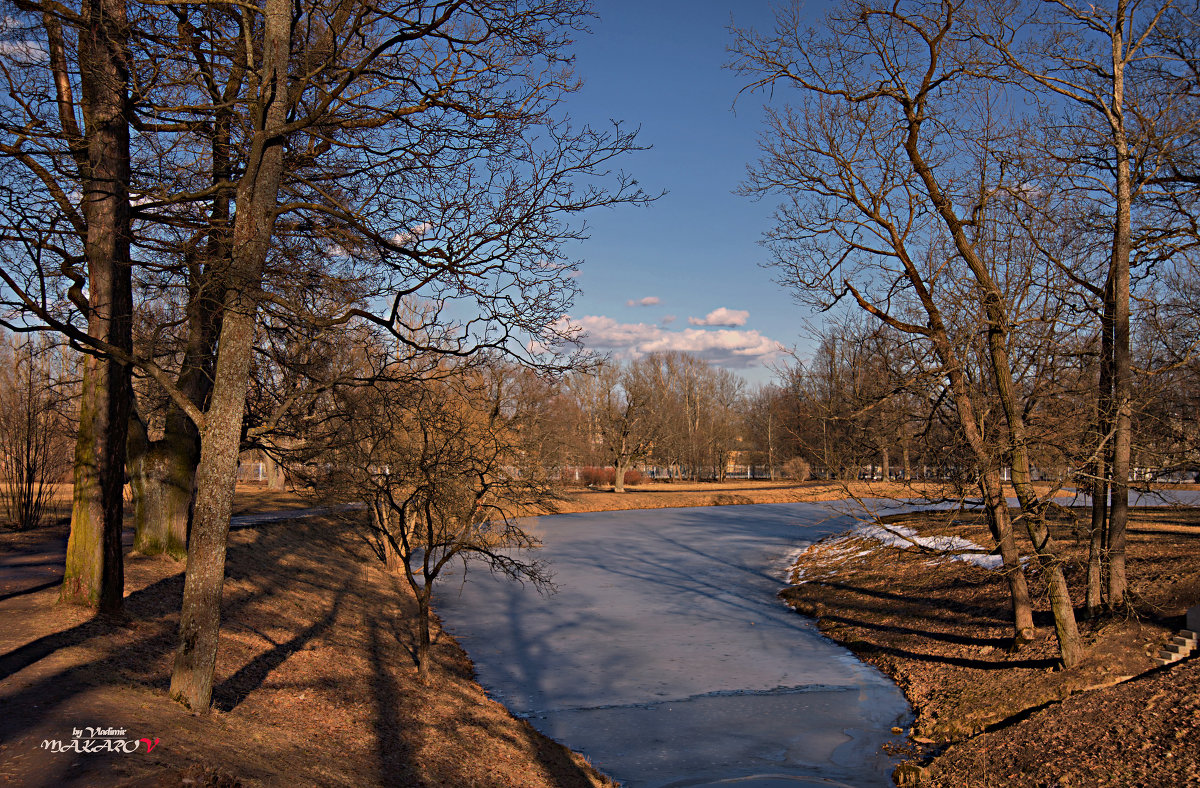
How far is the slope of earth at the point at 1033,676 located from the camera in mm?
7230

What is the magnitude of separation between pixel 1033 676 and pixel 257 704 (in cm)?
994

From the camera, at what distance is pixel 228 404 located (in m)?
6.63

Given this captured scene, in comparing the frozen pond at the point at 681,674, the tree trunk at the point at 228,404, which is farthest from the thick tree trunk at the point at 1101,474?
the tree trunk at the point at 228,404

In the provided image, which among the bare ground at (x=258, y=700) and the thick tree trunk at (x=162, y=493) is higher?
the thick tree trunk at (x=162, y=493)

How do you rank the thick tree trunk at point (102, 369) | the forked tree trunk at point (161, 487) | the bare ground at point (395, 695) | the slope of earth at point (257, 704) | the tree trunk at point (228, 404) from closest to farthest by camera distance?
the slope of earth at point (257, 704) → the bare ground at point (395, 695) → the tree trunk at point (228, 404) → the thick tree trunk at point (102, 369) → the forked tree trunk at point (161, 487)

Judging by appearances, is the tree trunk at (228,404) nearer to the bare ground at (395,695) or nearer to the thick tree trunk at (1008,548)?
the bare ground at (395,695)

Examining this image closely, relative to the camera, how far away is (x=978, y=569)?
15961 mm

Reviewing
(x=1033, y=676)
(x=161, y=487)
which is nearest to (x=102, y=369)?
(x=161, y=487)

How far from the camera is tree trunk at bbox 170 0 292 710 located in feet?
21.2

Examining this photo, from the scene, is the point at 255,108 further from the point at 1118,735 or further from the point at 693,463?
the point at 693,463

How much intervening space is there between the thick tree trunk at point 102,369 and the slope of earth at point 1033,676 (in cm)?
995

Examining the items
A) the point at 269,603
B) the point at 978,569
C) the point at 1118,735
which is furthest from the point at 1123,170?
the point at 269,603

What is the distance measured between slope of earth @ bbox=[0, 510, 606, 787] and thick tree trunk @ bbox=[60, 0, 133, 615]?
0.58 meters

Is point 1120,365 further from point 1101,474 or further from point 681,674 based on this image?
point 681,674
